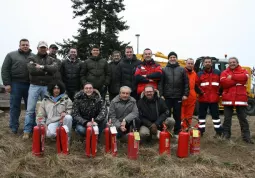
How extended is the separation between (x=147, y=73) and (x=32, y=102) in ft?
8.25

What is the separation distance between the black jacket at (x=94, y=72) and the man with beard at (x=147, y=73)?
86 centimetres

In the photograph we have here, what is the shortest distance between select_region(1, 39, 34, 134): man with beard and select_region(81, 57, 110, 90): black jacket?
123cm

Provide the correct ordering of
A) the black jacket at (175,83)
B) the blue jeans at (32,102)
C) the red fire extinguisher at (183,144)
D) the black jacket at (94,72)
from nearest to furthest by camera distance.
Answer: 1. the red fire extinguisher at (183,144)
2. the blue jeans at (32,102)
3. the black jacket at (175,83)
4. the black jacket at (94,72)

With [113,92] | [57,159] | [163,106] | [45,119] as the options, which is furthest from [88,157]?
Result: [113,92]

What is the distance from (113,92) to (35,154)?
105 inches

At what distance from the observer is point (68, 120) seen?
190 inches

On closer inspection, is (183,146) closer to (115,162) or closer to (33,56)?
(115,162)

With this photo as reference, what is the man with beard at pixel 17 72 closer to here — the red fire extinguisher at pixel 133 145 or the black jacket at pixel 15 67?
the black jacket at pixel 15 67

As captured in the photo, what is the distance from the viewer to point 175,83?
5.96 metres

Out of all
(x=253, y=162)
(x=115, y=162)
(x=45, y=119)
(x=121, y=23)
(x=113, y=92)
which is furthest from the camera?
(x=121, y=23)

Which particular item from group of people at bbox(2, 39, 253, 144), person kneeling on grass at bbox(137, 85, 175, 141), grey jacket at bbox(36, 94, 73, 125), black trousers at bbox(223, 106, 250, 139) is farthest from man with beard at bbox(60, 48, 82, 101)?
black trousers at bbox(223, 106, 250, 139)

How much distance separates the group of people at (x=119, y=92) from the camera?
520 centimetres

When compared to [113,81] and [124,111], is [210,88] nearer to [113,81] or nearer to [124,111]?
[124,111]

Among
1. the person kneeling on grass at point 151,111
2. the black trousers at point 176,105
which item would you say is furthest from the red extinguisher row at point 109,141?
the black trousers at point 176,105
